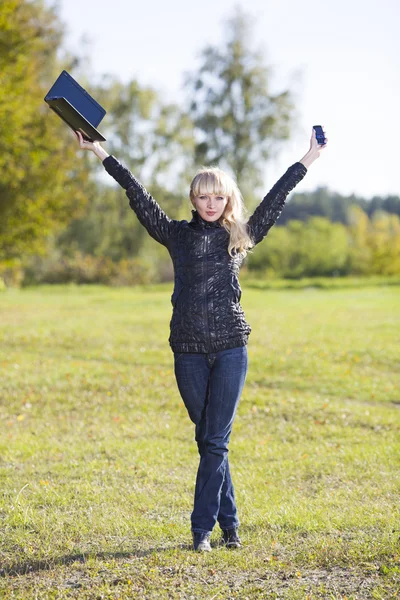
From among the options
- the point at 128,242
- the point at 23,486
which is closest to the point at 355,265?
the point at 128,242

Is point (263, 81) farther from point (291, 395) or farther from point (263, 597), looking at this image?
point (263, 597)

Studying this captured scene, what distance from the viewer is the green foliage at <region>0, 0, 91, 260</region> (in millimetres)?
17344

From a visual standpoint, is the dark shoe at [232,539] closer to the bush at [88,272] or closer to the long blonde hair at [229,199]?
the long blonde hair at [229,199]

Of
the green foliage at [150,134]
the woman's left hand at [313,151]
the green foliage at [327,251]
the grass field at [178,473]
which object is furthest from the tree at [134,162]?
the woman's left hand at [313,151]

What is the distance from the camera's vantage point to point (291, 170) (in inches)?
182

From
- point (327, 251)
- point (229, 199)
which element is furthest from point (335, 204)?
point (229, 199)

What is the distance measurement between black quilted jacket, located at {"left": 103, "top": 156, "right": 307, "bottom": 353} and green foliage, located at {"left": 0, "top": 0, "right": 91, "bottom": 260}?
508 inches

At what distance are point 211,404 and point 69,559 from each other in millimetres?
1340

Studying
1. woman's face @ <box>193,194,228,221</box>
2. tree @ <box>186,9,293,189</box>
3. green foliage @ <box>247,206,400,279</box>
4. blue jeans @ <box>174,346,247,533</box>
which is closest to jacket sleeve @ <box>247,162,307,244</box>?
woman's face @ <box>193,194,228,221</box>

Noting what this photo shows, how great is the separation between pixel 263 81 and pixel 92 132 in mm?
35566

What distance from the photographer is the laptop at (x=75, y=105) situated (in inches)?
173

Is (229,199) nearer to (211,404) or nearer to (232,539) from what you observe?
(211,404)

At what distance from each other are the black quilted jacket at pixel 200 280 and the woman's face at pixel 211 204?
0.07 metres

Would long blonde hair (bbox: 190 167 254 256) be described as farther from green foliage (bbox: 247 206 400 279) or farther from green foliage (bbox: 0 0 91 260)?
green foliage (bbox: 247 206 400 279)
